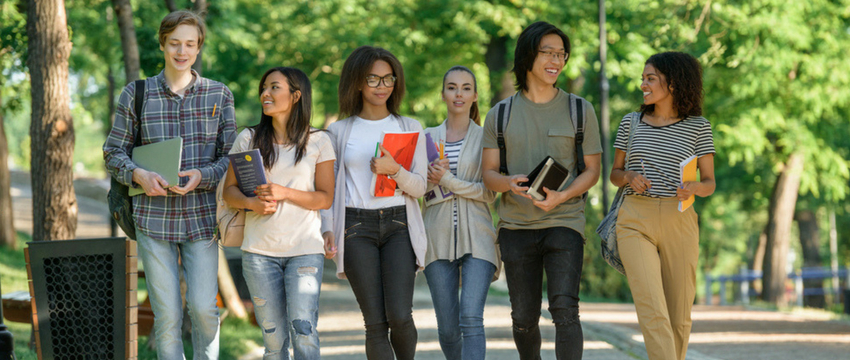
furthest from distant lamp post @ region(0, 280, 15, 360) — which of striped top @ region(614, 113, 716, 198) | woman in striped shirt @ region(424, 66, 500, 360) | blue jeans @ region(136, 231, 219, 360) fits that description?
striped top @ region(614, 113, 716, 198)

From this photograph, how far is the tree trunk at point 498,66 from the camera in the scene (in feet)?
67.8

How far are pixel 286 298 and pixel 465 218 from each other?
1.27 m

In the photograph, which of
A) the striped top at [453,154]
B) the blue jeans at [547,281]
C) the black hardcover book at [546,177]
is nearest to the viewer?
the black hardcover book at [546,177]

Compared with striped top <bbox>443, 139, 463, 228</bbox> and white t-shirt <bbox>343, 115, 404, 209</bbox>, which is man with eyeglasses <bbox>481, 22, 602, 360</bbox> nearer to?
striped top <bbox>443, 139, 463, 228</bbox>

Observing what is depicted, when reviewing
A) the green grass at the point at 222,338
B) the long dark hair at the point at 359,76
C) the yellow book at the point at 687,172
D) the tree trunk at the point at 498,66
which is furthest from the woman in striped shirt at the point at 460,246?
the tree trunk at the point at 498,66

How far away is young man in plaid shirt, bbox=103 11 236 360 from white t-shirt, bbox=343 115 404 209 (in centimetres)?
70

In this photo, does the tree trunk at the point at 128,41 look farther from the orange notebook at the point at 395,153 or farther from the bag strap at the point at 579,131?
the bag strap at the point at 579,131

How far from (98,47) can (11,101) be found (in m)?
8.67

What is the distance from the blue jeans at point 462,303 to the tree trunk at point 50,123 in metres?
3.64

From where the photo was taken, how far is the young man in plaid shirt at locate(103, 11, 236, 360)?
16.4ft

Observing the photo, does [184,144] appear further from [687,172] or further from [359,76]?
[687,172]

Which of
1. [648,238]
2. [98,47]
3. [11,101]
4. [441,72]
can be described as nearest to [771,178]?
[441,72]

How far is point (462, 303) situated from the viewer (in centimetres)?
563

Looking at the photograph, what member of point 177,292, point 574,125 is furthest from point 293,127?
point 574,125
